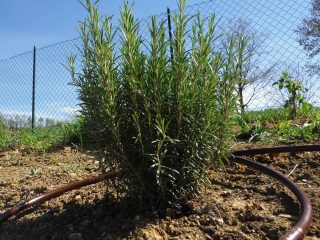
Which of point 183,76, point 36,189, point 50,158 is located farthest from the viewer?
point 50,158

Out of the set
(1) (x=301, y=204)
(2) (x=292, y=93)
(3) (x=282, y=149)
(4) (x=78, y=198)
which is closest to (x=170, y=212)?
(1) (x=301, y=204)

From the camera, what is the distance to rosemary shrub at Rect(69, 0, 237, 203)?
197 cm

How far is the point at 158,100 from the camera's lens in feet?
6.45

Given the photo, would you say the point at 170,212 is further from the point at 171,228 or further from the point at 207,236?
the point at 207,236

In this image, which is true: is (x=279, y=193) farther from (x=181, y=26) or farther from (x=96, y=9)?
(x=96, y=9)

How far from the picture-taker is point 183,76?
197 centimetres

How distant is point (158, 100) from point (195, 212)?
1.93 feet

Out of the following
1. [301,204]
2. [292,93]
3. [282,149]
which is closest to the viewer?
[301,204]

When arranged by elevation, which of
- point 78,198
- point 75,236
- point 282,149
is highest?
point 282,149

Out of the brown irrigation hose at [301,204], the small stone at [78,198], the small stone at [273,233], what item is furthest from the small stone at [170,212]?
the small stone at [78,198]

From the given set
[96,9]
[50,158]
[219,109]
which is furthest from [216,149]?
[50,158]

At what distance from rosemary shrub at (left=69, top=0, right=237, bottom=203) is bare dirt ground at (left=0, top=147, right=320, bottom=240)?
0.16 meters

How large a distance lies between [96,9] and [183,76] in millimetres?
500

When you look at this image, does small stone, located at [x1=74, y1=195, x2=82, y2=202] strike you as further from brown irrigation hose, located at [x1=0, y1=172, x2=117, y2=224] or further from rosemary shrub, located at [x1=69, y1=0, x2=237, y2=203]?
rosemary shrub, located at [x1=69, y1=0, x2=237, y2=203]
